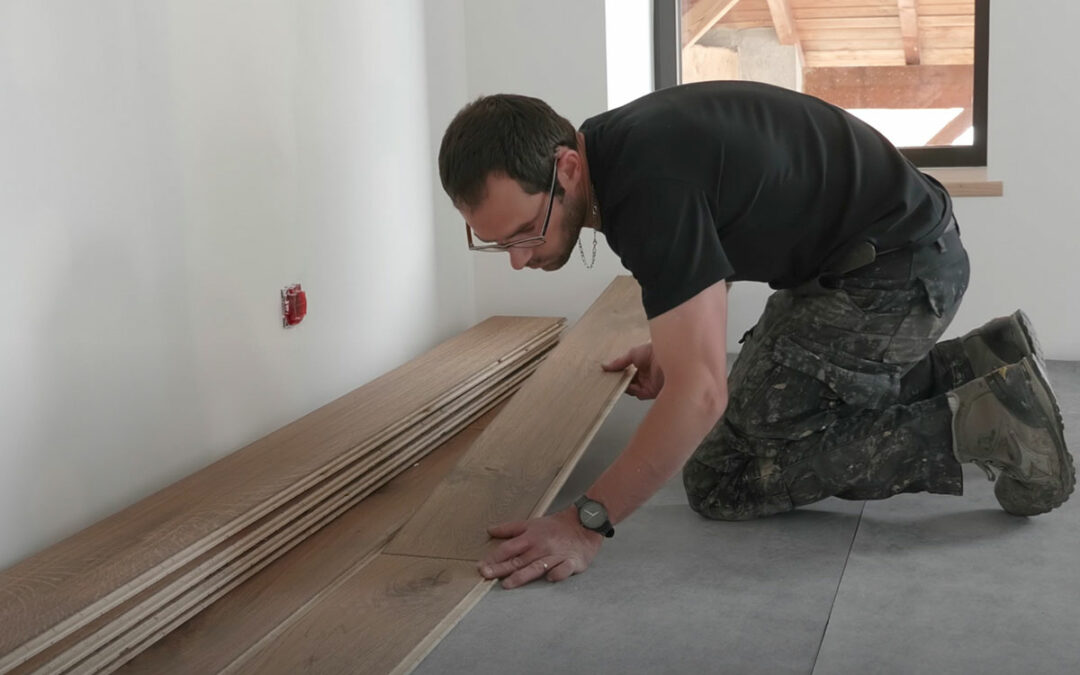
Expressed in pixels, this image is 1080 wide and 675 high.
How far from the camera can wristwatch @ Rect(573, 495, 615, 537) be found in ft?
7.52

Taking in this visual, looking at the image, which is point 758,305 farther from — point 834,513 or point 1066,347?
point 834,513

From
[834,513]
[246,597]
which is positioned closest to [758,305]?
[834,513]

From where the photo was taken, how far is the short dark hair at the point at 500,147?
2150mm

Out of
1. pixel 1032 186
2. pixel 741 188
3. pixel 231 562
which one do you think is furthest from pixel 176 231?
pixel 1032 186

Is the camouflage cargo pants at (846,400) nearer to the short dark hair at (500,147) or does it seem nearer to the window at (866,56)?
the short dark hair at (500,147)

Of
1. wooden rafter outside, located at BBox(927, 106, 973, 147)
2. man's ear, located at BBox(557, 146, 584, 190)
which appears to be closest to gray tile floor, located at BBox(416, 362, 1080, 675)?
A: man's ear, located at BBox(557, 146, 584, 190)

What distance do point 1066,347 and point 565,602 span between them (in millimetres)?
2426

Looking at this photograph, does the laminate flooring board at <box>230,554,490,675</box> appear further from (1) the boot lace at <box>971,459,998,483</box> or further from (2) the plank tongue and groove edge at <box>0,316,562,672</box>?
(1) the boot lace at <box>971,459,998,483</box>

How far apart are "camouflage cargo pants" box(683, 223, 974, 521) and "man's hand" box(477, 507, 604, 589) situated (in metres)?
0.46

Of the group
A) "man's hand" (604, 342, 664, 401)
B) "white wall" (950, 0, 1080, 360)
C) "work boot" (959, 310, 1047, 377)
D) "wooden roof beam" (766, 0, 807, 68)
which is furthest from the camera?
"wooden roof beam" (766, 0, 807, 68)

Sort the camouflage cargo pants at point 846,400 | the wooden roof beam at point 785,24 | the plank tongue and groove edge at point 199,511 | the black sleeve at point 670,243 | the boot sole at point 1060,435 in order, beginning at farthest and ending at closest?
the wooden roof beam at point 785,24 < the camouflage cargo pants at point 846,400 < the boot sole at point 1060,435 < the black sleeve at point 670,243 < the plank tongue and groove edge at point 199,511

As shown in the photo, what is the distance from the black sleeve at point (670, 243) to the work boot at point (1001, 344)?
3.04ft

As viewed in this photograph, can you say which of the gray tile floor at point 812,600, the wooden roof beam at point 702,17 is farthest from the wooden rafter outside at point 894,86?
the gray tile floor at point 812,600

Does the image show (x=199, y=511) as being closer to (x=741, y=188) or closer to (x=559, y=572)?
(x=559, y=572)
